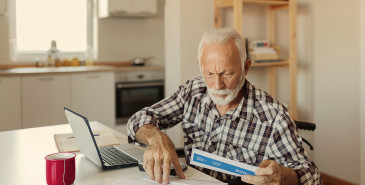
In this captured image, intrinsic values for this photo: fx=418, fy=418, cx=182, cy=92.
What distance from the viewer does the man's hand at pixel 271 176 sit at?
1.29 metres

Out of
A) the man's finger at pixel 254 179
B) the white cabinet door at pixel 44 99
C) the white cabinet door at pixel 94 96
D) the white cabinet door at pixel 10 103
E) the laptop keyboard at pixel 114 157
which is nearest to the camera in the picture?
the man's finger at pixel 254 179

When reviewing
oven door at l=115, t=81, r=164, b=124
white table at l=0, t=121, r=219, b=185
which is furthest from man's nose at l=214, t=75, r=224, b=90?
oven door at l=115, t=81, r=164, b=124

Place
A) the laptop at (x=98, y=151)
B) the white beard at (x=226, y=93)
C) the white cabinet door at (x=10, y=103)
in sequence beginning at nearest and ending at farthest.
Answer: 1. the laptop at (x=98, y=151)
2. the white beard at (x=226, y=93)
3. the white cabinet door at (x=10, y=103)

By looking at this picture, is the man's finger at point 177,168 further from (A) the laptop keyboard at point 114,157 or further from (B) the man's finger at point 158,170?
(A) the laptop keyboard at point 114,157

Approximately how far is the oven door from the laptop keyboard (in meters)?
2.99

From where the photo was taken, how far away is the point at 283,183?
Answer: 1403 millimetres

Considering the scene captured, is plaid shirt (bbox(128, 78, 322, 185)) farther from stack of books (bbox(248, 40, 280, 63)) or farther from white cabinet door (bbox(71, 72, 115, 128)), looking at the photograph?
white cabinet door (bbox(71, 72, 115, 128))

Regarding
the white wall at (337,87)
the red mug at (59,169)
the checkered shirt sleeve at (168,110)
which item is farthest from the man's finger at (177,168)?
the white wall at (337,87)

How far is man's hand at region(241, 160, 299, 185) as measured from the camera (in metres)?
1.29

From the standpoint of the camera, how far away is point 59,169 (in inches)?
52.9

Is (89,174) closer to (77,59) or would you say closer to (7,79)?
(7,79)

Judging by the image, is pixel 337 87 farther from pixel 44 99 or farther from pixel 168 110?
pixel 44 99

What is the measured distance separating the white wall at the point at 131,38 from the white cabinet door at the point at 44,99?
37.6 inches

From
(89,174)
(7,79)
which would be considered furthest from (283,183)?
(7,79)
